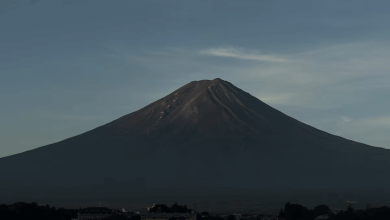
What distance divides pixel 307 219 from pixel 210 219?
28.9 meters

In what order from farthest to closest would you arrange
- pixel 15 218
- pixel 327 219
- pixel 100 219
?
pixel 100 219 < pixel 327 219 < pixel 15 218

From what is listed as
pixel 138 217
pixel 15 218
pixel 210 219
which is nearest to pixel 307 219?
pixel 210 219

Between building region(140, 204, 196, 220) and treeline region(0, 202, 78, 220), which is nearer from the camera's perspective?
treeline region(0, 202, 78, 220)

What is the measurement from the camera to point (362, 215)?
595ft

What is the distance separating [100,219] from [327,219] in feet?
190

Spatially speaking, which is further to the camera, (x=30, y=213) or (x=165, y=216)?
(x=165, y=216)

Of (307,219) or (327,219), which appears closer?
(327,219)

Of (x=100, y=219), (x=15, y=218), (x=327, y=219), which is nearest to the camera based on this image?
(x=15, y=218)

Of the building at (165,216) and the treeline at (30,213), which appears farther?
the building at (165,216)

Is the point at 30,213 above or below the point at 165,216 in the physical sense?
above

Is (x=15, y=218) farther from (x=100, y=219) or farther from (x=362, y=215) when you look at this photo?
(x=362, y=215)

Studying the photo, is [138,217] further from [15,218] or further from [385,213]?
[385,213]

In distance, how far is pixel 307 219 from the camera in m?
199

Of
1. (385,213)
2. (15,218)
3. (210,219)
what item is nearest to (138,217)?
(210,219)
